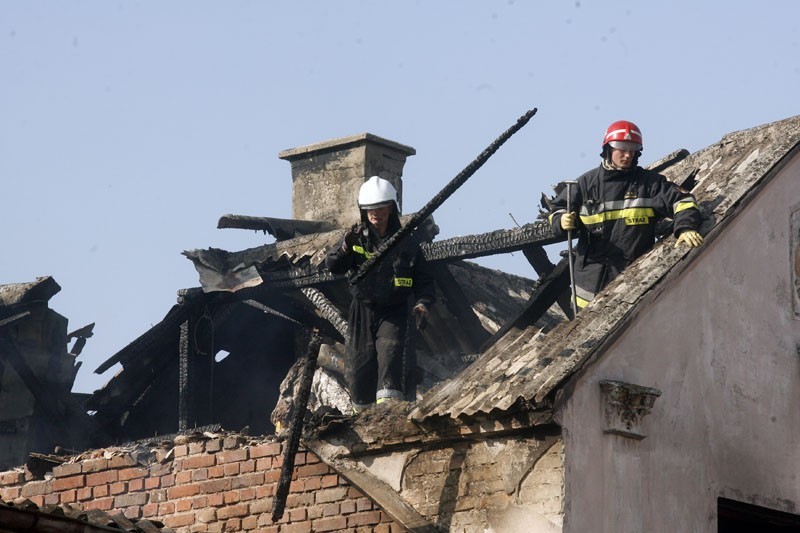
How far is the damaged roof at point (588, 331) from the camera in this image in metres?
10.4

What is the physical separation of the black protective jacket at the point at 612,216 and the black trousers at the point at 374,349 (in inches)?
54.6

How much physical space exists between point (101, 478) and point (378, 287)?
2.52m

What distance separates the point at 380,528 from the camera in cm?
1093

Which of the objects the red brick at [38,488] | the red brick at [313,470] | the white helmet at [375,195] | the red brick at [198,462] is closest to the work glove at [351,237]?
the white helmet at [375,195]

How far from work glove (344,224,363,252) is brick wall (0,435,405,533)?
1574mm

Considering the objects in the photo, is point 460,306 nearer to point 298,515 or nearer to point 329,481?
point 329,481

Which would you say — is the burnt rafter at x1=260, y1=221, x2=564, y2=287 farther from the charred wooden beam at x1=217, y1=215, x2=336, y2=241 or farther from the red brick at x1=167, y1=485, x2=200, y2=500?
the red brick at x1=167, y1=485, x2=200, y2=500

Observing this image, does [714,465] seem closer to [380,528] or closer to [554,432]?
[554,432]

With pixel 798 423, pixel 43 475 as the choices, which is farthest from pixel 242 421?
pixel 798 423

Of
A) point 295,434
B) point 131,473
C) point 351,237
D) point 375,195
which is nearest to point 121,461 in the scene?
point 131,473

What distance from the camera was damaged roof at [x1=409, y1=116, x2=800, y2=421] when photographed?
10.4 meters

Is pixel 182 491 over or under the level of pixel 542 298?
under

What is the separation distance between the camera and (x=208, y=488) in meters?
11.7

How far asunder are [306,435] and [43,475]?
8.23ft
